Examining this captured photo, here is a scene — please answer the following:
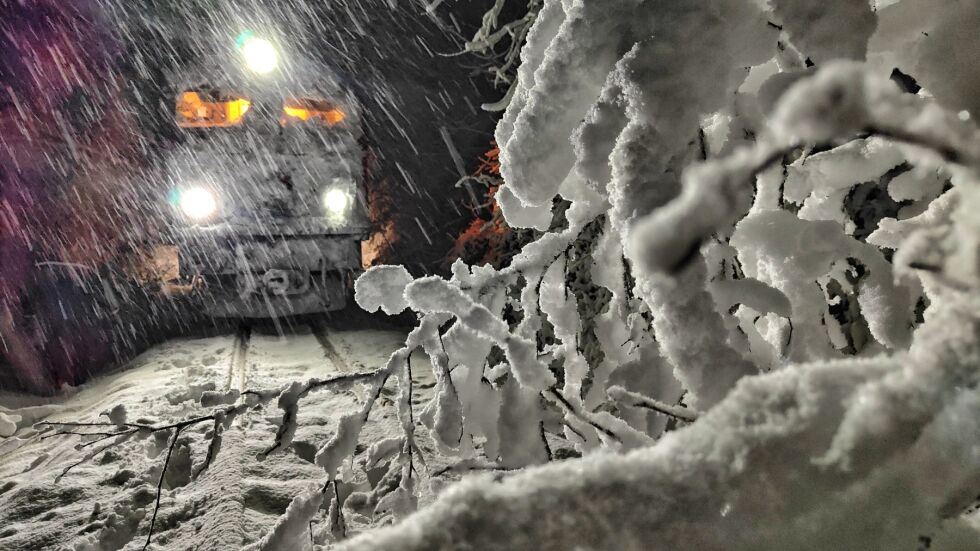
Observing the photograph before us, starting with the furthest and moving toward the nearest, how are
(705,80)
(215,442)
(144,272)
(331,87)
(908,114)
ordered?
(331,87)
(144,272)
(215,442)
(705,80)
(908,114)

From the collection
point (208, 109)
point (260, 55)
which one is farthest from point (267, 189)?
point (260, 55)

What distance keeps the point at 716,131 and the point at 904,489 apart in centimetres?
156

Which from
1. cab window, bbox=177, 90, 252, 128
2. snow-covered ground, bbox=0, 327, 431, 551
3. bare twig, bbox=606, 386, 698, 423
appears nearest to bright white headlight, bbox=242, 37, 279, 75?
cab window, bbox=177, 90, 252, 128

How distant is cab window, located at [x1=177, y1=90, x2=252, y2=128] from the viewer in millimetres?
14883

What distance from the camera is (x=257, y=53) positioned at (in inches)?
622

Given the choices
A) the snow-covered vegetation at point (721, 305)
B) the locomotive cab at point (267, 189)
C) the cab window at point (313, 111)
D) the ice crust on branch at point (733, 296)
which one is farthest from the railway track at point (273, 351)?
the ice crust on branch at point (733, 296)

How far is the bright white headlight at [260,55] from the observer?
1558 centimetres

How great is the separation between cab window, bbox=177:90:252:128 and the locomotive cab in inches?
1.1

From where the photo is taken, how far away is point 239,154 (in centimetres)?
1455

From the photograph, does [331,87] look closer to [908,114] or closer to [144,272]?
[144,272]

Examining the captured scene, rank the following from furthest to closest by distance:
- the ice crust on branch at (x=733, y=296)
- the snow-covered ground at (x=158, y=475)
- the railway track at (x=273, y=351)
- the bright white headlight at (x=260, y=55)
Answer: the bright white headlight at (x=260, y=55), the railway track at (x=273, y=351), the snow-covered ground at (x=158, y=475), the ice crust on branch at (x=733, y=296)

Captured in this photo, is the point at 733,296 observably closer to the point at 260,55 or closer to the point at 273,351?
the point at 273,351

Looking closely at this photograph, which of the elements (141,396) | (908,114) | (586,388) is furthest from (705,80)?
(141,396)

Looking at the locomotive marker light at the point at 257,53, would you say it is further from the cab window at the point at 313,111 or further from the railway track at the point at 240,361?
the railway track at the point at 240,361
